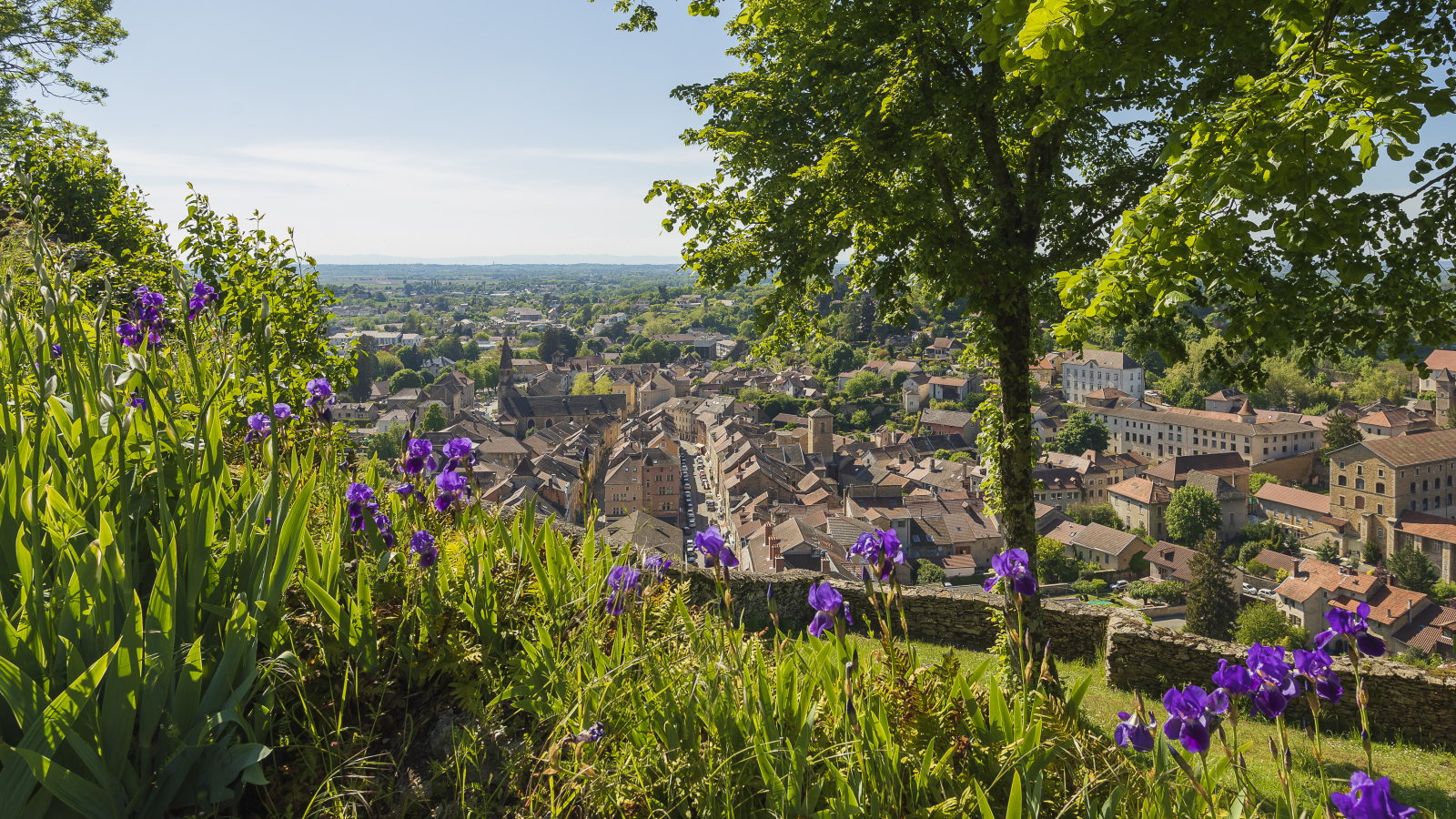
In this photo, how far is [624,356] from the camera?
102 metres

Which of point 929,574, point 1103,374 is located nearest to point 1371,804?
point 929,574

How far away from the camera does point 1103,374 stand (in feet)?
257

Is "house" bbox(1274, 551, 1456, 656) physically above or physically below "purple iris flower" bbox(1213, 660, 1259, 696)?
below

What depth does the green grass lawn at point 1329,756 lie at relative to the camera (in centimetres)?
423

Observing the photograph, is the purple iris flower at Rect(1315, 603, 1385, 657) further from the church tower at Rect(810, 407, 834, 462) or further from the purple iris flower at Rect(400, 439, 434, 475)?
the church tower at Rect(810, 407, 834, 462)

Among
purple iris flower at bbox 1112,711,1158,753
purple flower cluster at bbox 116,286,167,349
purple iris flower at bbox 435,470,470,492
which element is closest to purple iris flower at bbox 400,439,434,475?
purple iris flower at bbox 435,470,470,492

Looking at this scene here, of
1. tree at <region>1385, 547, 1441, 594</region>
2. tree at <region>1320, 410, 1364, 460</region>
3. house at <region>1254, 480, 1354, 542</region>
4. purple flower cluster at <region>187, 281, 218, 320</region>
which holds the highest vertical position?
purple flower cluster at <region>187, 281, 218, 320</region>

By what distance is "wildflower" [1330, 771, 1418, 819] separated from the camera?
1104 millimetres

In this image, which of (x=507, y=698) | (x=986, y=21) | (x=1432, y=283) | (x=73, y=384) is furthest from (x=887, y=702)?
(x=1432, y=283)

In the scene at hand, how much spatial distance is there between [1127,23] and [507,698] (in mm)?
3111

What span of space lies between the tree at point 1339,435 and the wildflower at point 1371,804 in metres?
62.7

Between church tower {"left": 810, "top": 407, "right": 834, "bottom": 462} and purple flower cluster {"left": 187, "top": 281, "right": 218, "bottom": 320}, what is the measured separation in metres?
52.4

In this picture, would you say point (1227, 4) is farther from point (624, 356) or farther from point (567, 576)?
point (624, 356)

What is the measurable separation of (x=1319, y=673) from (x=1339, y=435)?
211ft
